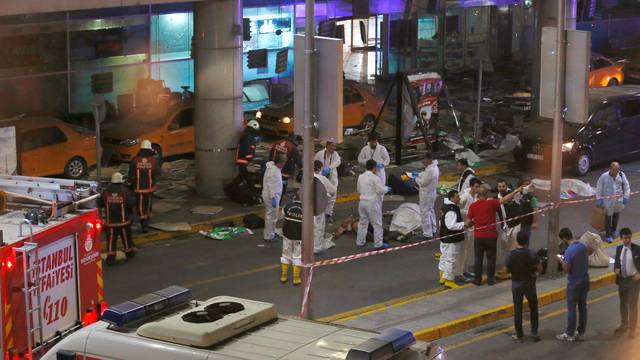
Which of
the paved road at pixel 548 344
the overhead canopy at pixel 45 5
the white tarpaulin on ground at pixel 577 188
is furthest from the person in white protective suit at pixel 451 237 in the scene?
the overhead canopy at pixel 45 5

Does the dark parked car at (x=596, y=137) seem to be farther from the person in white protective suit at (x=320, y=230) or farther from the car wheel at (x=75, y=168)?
the car wheel at (x=75, y=168)

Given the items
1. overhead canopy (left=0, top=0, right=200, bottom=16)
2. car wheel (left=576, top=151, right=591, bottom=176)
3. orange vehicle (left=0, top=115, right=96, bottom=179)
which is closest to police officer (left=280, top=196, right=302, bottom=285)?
overhead canopy (left=0, top=0, right=200, bottom=16)

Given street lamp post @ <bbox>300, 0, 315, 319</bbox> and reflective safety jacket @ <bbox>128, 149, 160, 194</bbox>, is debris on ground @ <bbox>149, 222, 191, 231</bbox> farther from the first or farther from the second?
street lamp post @ <bbox>300, 0, 315, 319</bbox>

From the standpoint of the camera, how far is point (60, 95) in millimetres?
28875

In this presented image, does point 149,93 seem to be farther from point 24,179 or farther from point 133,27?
point 24,179

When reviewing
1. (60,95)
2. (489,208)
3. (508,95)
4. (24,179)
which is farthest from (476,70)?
(24,179)

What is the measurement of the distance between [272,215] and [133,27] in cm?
1249

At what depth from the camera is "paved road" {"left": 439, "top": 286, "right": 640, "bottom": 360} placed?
1400 centimetres

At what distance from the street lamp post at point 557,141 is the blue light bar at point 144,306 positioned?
925 centimetres

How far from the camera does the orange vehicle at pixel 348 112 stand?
28750 mm

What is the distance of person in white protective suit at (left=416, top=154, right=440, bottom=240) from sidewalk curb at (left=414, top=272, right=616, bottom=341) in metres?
3.55

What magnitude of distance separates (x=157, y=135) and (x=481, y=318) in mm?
12721

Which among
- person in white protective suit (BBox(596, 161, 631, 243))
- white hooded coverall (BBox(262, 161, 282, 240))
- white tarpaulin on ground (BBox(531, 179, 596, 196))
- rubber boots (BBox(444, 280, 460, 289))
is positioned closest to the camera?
rubber boots (BBox(444, 280, 460, 289))

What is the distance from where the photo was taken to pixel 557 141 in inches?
661
